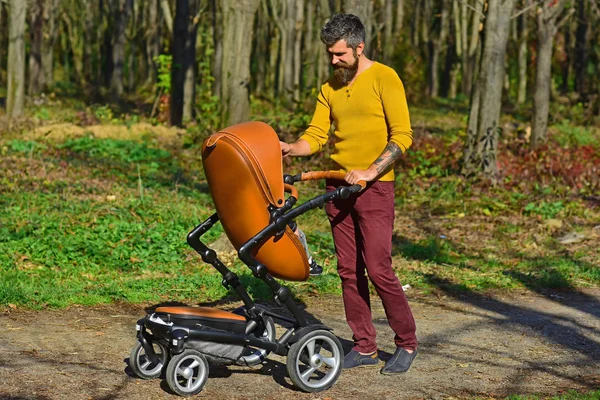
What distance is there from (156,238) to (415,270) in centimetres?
271

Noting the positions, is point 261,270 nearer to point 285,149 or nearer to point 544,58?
point 285,149

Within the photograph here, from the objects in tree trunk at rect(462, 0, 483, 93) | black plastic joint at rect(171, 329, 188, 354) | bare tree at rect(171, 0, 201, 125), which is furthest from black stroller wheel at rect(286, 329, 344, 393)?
tree trunk at rect(462, 0, 483, 93)

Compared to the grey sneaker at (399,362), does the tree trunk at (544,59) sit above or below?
above

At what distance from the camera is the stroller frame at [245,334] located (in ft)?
17.8

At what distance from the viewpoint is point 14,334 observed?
6.82 metres

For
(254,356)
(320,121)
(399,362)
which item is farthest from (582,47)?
(254,356)

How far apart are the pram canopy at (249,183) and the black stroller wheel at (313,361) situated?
500 mm

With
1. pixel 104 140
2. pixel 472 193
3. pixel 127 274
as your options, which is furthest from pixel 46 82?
pixel 127 274

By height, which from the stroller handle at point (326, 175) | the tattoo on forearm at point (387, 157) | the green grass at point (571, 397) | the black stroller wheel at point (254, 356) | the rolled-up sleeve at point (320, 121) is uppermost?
the rolled-up sleeve at point (320, 121)

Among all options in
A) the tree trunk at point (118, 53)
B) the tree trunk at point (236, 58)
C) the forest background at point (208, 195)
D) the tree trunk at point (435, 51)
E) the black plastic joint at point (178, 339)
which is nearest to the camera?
the black plastic joint at point (178, 339)

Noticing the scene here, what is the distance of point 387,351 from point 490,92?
8435mm

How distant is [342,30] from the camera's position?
5.68 metres

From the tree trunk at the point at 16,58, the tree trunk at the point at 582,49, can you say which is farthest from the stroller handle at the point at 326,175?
the tree trunk at the point at 582,49

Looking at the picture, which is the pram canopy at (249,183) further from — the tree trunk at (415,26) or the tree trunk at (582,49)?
the tree trunk at (415,26)
